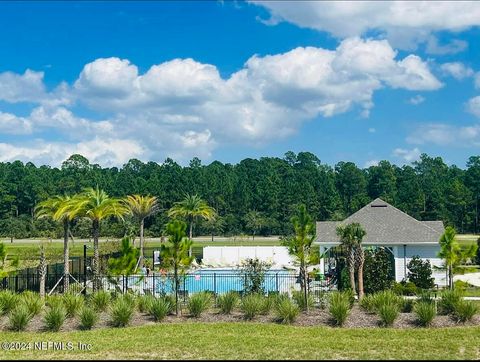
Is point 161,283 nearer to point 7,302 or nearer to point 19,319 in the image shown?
point 7,302

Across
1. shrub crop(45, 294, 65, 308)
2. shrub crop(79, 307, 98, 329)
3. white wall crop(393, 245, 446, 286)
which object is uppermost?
white wall crop(393, 245, 446, 286)

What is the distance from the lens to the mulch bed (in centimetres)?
1952

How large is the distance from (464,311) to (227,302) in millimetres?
8307

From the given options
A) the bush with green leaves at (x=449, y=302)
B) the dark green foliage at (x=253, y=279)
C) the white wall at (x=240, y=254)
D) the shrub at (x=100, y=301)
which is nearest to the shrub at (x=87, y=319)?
the shrub at (x=100, y=301)

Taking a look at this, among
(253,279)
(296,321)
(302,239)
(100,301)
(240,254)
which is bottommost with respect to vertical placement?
(296,321)

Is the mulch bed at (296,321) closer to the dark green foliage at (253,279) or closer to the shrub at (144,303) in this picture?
the shrub at (144,303)

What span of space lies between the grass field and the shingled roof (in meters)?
14.4

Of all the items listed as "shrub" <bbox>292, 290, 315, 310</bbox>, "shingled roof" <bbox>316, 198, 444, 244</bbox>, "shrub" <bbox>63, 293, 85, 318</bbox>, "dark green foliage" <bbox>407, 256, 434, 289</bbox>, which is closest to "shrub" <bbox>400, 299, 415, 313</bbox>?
"shrub" <bbox>292, 290, 315, 310</bbox>

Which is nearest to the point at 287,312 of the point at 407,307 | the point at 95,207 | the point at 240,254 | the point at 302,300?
the point at 302,300

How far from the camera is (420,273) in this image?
3056cm

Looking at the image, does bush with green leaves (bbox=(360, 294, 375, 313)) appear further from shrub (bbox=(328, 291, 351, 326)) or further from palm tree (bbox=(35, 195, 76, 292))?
palm tree (bbox=(35, 195, 76, 292))

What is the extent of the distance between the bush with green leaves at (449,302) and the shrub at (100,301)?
12.4 m

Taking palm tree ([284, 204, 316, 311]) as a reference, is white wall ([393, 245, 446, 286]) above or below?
below

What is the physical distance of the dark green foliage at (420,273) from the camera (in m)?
30.3
